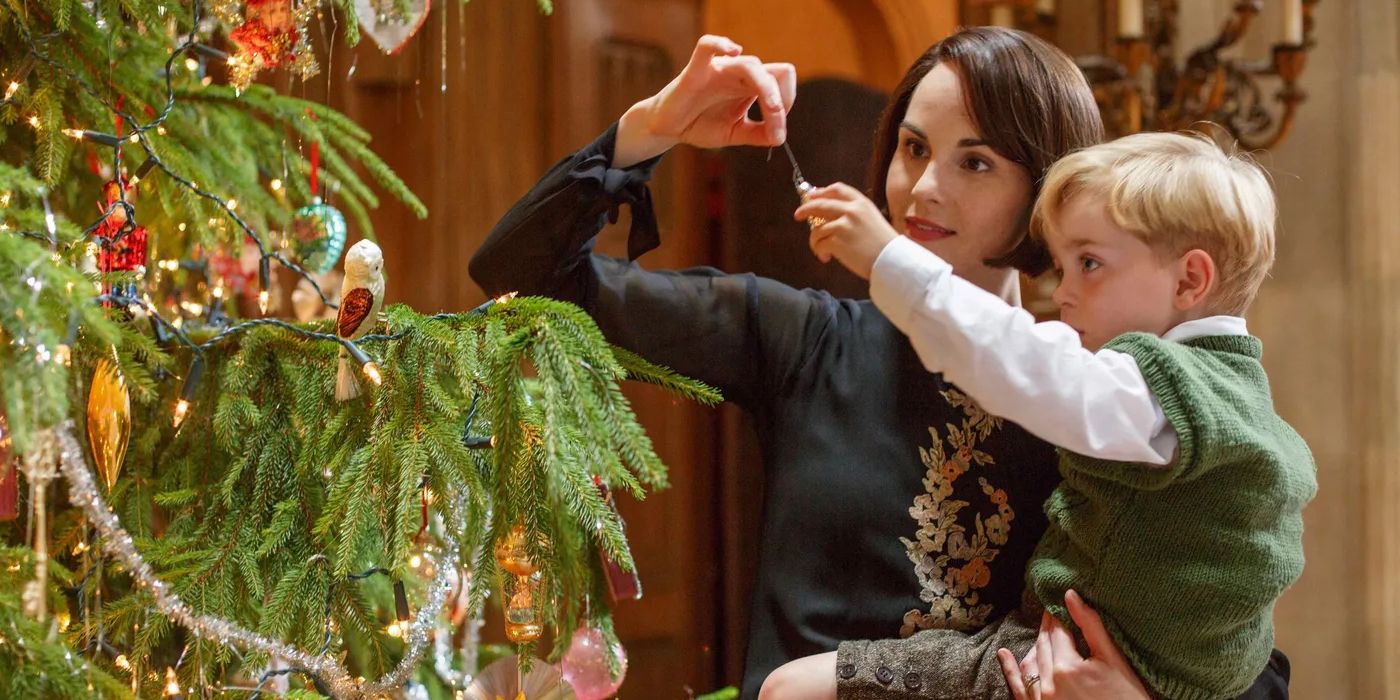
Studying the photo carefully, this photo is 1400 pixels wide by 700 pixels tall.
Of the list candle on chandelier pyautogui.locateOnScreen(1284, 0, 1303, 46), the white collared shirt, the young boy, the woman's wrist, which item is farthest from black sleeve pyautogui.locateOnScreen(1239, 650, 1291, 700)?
candle on chandelier pyautogui.locateOnScreen(1284, 0, 1303, 46)

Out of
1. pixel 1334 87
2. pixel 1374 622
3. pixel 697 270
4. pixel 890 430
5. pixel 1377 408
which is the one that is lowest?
pixel 1374 622

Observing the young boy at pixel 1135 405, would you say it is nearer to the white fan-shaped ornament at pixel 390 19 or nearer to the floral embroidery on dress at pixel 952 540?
the floral embroidery on dress at pixel 952 540

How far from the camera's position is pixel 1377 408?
2277mm

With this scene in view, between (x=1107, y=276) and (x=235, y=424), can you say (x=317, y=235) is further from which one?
(x=1107, y=276)

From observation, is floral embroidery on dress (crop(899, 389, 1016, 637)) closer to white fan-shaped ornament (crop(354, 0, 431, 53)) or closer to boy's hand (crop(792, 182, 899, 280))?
boy's hand (crop(792, 182, 899, 280))

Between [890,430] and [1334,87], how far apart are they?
5.65 ft

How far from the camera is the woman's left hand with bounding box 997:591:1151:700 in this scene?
977 millimetres

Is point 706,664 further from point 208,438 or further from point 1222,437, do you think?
point 1222,437

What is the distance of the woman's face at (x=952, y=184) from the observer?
1.07m

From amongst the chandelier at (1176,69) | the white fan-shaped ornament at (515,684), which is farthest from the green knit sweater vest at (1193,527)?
the chandelier at (1176,69)

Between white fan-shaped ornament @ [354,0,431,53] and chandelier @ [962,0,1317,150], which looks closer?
white fan-shaped ornament @ [354,0,431,53]

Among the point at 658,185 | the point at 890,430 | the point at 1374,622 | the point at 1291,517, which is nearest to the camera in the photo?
the point at 1291,517

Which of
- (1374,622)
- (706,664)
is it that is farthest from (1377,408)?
(706,664)

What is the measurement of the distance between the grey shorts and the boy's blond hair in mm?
317
